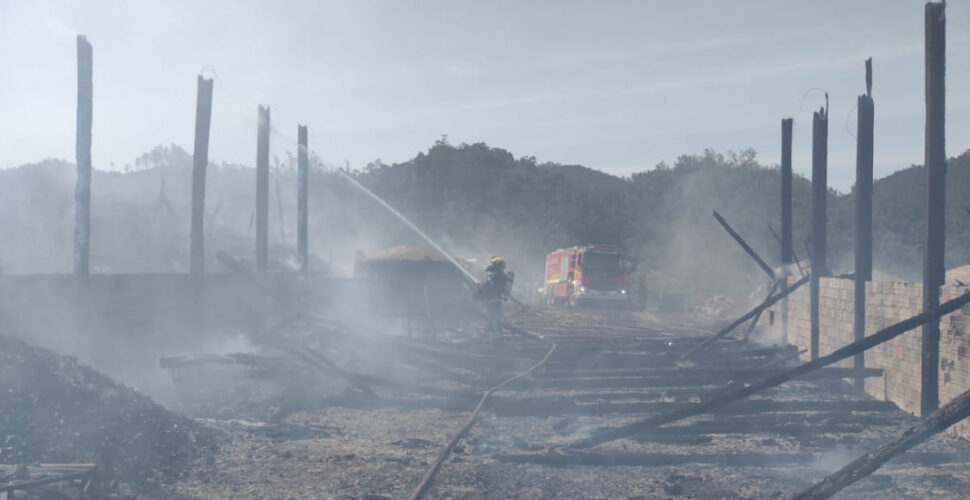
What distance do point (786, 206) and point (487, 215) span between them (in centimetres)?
4709

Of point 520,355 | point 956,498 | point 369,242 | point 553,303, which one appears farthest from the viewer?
point 369,242

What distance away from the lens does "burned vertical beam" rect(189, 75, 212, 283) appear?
16922mm

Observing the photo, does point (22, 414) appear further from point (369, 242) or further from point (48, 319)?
point (369, 242)

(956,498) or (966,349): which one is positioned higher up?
(966,349)

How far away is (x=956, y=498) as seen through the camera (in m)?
7.09

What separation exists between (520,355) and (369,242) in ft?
143

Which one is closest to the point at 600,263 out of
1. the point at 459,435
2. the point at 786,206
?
the point at 786,206

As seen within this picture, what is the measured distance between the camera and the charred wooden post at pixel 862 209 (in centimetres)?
1230

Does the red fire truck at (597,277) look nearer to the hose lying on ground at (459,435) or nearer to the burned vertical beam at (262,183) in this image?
the burned vertical beam at (262,183)

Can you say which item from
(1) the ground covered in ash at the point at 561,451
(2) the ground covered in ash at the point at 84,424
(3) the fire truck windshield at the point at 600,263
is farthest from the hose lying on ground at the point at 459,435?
(3) the fire truck windshield at the point at 600,263

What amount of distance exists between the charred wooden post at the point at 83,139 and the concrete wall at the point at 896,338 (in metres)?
13.1

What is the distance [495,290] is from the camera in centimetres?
1755

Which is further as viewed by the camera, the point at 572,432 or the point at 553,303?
the point at 553,303

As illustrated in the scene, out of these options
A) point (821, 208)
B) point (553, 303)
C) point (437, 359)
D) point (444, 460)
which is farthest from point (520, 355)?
point (553, 303)
